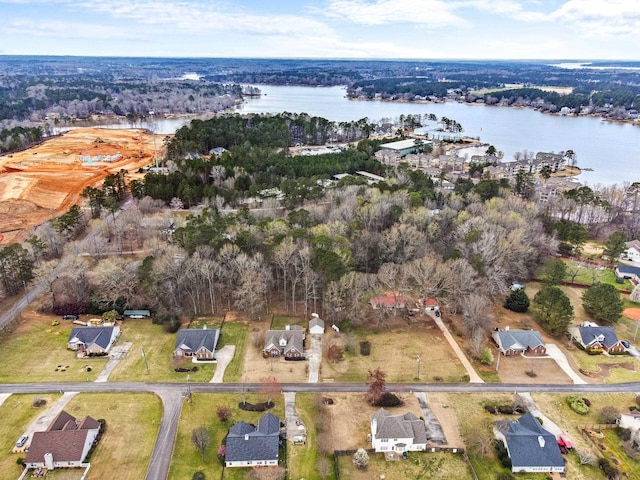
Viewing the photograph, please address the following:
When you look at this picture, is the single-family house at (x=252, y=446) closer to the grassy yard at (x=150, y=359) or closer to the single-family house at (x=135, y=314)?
the grassy yard at (x=150, y=359)

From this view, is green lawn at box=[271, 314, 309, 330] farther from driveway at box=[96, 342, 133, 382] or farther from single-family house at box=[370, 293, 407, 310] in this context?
driveway at box=[96, 342, 133, 382]

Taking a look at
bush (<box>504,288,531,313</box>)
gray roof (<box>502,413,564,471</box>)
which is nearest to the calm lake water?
bush (<box>504,288,531,313</box>)

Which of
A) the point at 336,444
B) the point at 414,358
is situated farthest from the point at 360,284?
the point at 336,444

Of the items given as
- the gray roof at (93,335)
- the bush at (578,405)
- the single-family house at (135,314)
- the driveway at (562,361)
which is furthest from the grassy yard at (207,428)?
the driveway at (562,361)

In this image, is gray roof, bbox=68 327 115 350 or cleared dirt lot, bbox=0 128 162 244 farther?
cleared dirt lot, bbox=0 128 162 244

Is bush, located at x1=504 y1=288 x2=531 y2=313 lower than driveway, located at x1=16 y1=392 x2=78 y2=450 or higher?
higher
